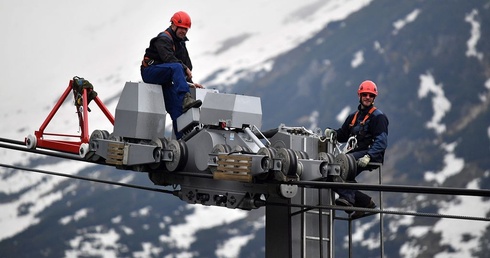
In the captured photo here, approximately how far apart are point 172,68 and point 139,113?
3.34ft

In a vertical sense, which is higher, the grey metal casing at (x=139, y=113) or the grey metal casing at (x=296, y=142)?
the grey metal casing at (x=139, y=113)

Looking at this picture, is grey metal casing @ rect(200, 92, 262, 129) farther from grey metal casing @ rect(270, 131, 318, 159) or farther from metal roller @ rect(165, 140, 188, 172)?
grey metal casing @ rect(270, 131, 318, 159)

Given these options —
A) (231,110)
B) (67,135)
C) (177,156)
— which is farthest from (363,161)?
(67,135)

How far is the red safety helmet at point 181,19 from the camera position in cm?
1992

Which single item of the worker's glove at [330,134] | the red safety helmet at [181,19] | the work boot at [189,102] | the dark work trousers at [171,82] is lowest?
the worker's glove at [330,134]

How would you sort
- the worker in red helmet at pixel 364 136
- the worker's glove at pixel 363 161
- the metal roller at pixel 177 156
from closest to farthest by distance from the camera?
the metal roller at pixel 177 156 < the worker's glove at pixel 363 161 < the worker in red helmet at pixel 364 136

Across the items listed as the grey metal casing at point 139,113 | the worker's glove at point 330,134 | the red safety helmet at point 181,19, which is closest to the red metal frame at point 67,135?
the grey metal casing at point 139,113

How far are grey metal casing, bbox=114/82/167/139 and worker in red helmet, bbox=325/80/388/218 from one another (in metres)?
3.06

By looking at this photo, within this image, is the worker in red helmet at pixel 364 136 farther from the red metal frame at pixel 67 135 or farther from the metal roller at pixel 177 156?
the red metal frame at pixel 67 135

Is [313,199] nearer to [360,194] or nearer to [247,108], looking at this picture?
[360,194]

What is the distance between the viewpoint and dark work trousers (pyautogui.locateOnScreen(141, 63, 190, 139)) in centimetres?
1958

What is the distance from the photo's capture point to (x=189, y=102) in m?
19.4

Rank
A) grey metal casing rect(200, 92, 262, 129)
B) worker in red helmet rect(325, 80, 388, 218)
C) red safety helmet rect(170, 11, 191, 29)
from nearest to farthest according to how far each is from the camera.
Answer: grey metal casing rect(200, 92, 262, 129), worker in red helmet rect(325, 80, 388, 218), red safety helmet rect(170, 11, 191, 29)

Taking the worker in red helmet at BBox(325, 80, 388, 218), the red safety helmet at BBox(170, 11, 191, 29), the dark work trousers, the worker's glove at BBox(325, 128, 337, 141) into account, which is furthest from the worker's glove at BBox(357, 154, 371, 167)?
the red safety helmet at BBox(170, 11, 191, 29)
